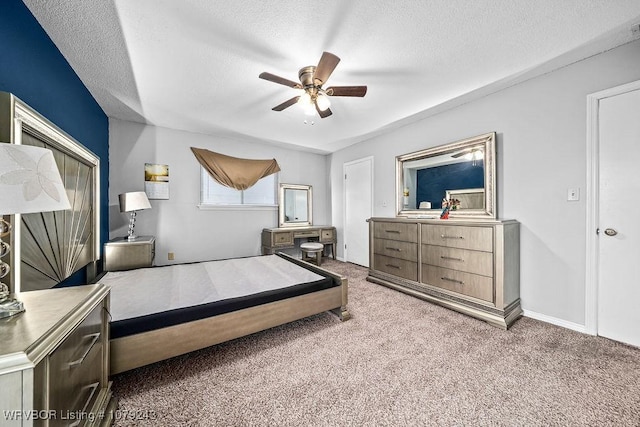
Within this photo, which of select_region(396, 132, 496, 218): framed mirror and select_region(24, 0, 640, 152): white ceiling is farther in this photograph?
select_region(396, 132, 496, 218): framed mirror

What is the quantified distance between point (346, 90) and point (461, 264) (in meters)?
2.12

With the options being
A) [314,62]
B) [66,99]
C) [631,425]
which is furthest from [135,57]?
[631,425]

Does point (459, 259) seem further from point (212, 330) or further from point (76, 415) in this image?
point (76, 415)

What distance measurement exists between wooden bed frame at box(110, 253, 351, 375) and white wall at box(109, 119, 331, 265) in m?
2.56

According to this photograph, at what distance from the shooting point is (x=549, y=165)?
226 centimetres

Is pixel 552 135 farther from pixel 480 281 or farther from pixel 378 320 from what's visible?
pixel 378 320

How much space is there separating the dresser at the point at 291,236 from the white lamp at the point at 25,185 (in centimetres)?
337

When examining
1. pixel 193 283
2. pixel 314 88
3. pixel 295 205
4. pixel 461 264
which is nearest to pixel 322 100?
pixel 314 88

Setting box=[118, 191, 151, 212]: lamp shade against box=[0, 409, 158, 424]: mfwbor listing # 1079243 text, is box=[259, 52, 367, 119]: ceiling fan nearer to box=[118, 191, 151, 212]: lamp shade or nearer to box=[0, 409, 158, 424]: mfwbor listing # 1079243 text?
box=[0, 409, 158, 424]: mfwbor listing # 1079243 text

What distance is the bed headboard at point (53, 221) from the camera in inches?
46.6

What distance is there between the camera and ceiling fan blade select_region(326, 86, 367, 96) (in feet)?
6.91

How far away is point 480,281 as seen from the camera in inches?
92.8

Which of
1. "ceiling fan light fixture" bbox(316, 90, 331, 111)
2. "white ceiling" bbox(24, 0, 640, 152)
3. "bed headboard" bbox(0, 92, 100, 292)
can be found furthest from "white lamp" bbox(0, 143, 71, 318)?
"ceiling fan light fixture" bbox(316, 90, 331, 111)

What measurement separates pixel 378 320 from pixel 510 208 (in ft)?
6.07
